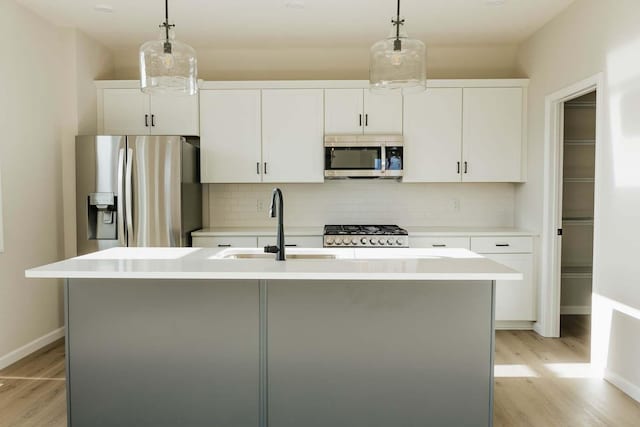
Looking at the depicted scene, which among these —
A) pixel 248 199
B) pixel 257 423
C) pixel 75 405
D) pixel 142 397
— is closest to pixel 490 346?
pixel 257 423

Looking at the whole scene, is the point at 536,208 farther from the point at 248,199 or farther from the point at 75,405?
the point at 75,405

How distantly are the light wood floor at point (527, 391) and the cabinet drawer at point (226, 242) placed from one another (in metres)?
1.39

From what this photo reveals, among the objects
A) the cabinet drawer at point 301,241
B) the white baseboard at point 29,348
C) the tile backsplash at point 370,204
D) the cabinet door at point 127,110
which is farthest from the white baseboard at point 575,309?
the white baseboard at point 29,348

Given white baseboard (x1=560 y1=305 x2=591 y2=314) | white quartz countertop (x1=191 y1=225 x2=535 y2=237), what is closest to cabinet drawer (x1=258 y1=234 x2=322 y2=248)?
white quartz countertop (x1=191 y1=225 x2=535 y2=237)

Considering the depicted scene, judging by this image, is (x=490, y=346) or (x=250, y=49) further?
(x=250, y=49)

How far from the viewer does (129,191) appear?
4.05 meters

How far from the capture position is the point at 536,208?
4.31 metres

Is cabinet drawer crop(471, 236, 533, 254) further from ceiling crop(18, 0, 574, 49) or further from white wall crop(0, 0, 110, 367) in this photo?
white wall crop(0, 0, 110, 367)

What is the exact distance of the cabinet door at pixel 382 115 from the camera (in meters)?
4.52

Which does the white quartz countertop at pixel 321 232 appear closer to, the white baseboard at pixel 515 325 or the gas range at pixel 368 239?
the gas range at pixel 368 239

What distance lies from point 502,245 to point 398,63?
8.23 ft

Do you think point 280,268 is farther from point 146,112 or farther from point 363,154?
point 146,112

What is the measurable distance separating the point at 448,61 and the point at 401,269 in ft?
11.0

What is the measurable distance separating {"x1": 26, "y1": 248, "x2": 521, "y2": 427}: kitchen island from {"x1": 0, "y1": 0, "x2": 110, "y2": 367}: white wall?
1592 mm
